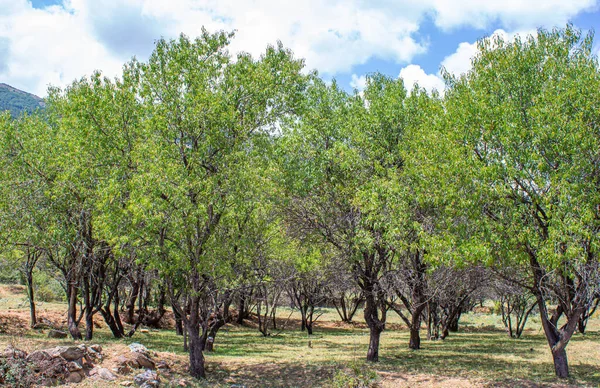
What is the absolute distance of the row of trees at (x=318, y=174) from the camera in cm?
1292

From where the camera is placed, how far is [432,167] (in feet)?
47.9

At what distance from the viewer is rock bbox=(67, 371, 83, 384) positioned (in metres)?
12.2

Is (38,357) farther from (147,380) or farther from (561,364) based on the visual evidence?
(561,364)

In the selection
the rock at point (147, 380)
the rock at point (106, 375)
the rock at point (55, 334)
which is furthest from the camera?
the rock at point (55, 334)

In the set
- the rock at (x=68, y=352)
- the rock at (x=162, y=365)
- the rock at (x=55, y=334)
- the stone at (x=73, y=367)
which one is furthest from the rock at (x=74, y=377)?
the rock at (x=55, y=334)

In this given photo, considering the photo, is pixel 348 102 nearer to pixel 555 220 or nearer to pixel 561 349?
pixel 555 220

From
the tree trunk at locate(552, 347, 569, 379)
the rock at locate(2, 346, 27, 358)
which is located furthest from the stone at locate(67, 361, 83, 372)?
the tree trunk at locate(552, 347, 569, 379)

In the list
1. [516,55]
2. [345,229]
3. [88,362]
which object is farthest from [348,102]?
[88,362]

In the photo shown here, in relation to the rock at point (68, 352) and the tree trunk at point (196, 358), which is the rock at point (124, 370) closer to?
the rock at point (68, 352)

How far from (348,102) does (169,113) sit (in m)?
9.23

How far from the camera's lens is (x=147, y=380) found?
→ 523 inches

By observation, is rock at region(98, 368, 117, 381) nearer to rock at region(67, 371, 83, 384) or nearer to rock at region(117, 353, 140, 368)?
rock at region(67, 371, 83, 384)

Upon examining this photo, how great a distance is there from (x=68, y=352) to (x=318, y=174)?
10567mm

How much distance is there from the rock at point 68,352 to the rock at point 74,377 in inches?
19.9
